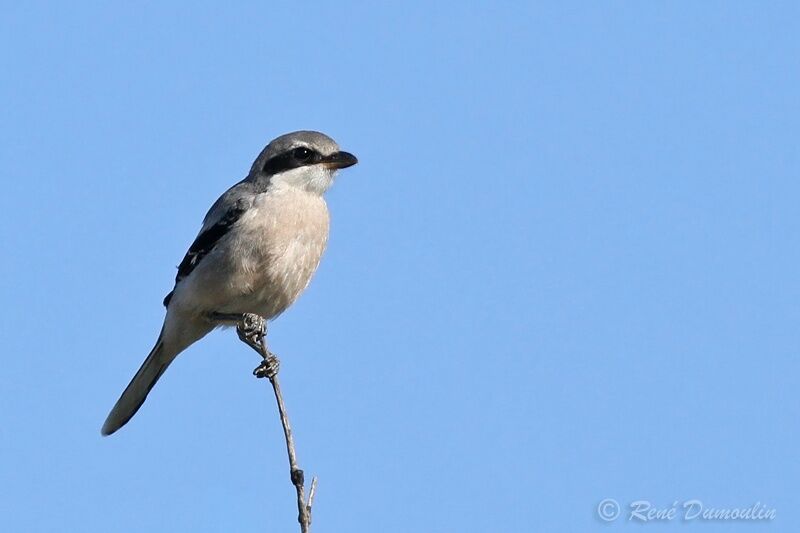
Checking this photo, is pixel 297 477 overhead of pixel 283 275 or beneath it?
beneath

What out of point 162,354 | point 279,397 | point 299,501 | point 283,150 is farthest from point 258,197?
point 299,501

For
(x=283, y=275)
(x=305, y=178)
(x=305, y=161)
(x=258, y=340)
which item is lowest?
(x=258, y=340)

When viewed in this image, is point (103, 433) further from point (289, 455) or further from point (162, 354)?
point (289, 455)

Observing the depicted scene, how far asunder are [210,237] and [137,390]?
134 cm

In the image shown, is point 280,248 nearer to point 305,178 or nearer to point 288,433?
point 305,178

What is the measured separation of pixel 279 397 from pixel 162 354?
12.0 ft

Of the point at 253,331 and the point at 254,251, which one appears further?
the point at 254,251

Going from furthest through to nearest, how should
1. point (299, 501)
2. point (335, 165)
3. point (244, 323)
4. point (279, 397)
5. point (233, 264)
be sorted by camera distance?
point (335, 165) < point (233, 264) < point (244, 323) < point (279, 397) < point (299, 501)

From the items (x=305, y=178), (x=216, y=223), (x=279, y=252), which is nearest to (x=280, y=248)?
(x=279, y=252)

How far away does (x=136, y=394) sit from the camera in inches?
323

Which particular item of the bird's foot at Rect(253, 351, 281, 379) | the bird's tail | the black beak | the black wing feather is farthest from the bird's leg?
the bird's tail

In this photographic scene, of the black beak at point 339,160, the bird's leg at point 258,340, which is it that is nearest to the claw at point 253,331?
the bird's leg at point 258,340

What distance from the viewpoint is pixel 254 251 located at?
7402 millimetres

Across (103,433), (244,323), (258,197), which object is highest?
(258,197)
